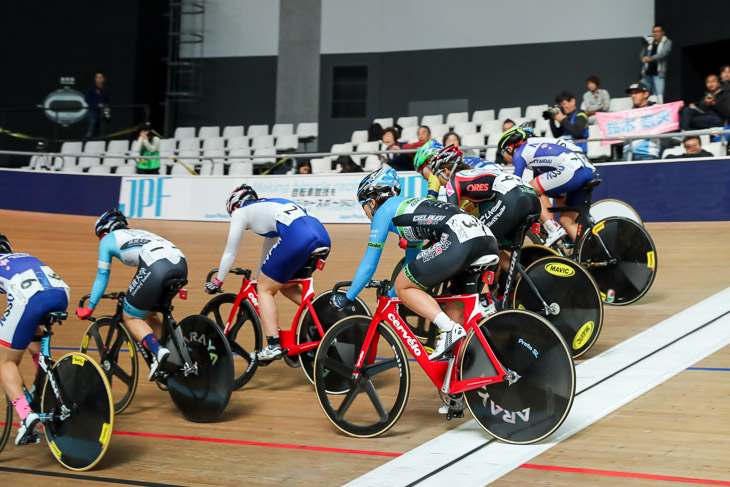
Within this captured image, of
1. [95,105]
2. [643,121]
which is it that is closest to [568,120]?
[643,121]

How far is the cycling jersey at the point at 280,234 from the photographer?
5.18 m

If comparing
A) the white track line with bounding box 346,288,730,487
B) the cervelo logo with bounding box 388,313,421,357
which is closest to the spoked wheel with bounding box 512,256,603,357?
the white track line with bounding box 346,288,730,487

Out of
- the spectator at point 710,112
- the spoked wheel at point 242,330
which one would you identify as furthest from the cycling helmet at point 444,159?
the spectator at point 710,112

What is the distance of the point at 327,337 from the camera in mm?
4273

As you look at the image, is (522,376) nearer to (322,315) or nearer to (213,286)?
(322,315)

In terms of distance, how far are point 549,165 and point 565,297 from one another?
1265 mm

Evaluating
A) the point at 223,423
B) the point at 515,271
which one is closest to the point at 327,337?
the point at 223,423

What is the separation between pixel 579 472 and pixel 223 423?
82.7 inches

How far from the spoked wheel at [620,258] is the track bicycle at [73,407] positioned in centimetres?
353

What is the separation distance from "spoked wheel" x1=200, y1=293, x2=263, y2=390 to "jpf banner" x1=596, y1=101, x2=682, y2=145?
6.22 meters

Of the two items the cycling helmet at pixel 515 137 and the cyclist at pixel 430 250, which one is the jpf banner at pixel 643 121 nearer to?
the cycling helmet at pixel 515 137

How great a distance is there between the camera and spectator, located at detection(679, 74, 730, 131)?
9.68 metres

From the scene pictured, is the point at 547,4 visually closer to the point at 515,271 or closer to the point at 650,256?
the point at 650,256

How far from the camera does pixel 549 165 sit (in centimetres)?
595
